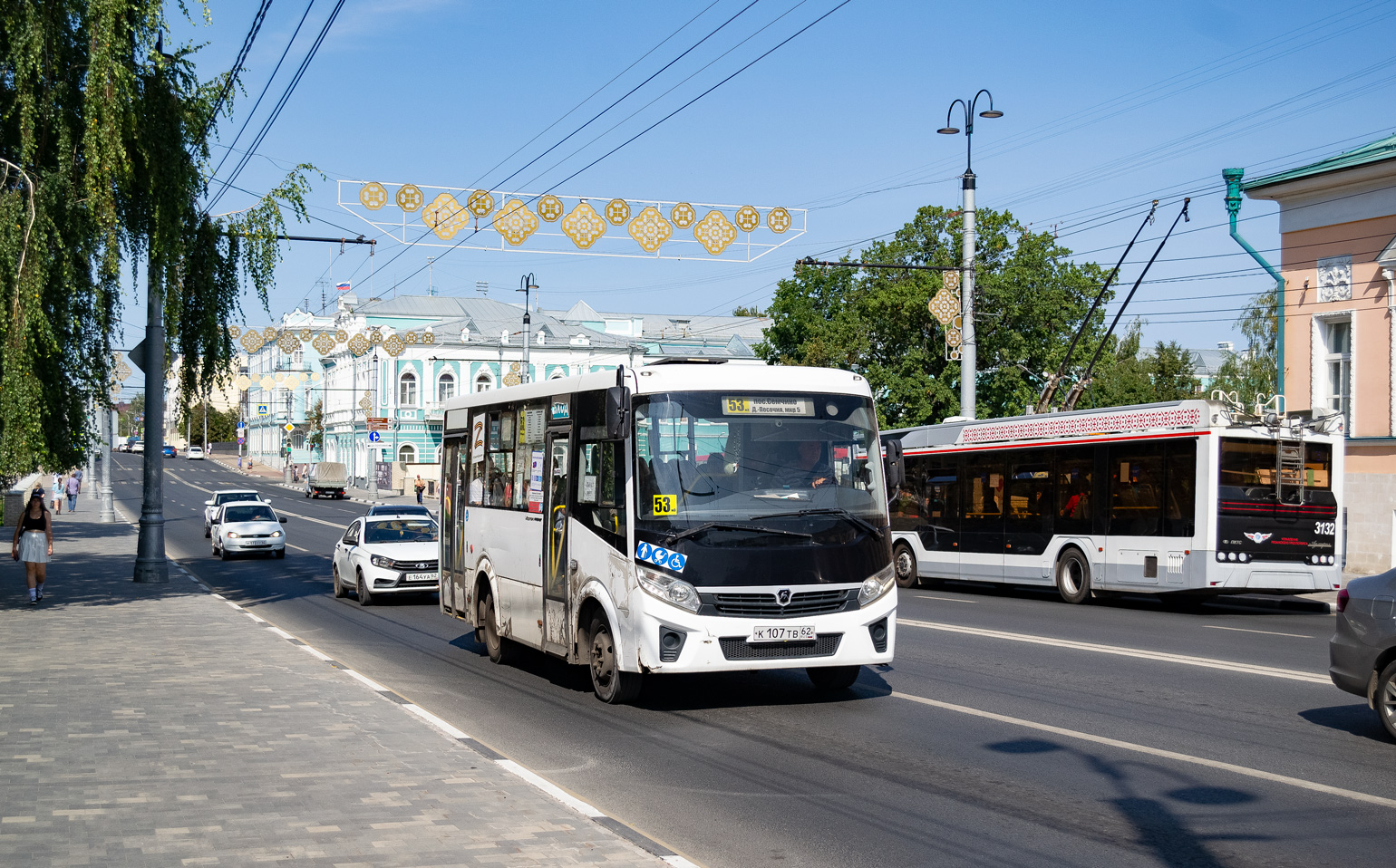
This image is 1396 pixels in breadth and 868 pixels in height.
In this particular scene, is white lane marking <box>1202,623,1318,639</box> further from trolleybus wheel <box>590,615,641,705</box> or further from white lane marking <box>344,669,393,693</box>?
white lane marking <box>344,669,393,693</box>

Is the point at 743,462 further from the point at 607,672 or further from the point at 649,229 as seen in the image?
the point at 649,229

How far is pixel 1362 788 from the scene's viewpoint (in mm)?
7441

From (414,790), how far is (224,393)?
1511cm

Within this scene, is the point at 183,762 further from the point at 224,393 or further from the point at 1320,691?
the point at 224,393

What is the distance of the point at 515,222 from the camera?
19.6 meters

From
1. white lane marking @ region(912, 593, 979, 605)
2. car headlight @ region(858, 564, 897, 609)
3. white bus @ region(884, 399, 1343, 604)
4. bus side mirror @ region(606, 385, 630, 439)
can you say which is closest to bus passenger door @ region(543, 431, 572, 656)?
bus side mirror @ region(606, 385, 630, 439)

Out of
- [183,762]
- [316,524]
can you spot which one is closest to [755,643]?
[183,762]

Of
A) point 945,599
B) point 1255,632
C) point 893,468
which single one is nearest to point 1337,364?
point 945,599

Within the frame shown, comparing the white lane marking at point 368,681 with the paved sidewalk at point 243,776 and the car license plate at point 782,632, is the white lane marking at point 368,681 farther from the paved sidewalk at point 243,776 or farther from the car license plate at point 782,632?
the car license plate at point 782,632

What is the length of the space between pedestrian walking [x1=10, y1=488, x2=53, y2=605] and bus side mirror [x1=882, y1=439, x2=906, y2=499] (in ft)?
44.5

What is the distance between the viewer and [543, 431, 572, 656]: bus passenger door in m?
11.4

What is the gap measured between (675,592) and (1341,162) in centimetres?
2312

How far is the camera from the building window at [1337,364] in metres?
27.7

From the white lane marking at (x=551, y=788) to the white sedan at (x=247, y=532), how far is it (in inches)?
1094
